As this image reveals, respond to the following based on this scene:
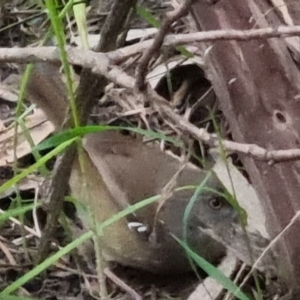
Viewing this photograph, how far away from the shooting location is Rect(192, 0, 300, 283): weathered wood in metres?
1.52

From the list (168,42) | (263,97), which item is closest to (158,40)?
(168,42)

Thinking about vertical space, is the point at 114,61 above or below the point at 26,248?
above

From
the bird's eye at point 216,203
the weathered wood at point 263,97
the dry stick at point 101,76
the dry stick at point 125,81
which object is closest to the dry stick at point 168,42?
the dry stick at point 125,81

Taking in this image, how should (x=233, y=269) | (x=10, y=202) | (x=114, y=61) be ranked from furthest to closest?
(x=10, y=202) < (x=233, y=269) < (x=114, y=61)

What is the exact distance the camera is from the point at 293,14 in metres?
1.67

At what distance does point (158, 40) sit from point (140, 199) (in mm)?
652

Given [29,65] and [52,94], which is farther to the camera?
[52,94]

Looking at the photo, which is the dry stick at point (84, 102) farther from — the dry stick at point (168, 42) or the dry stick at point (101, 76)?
the dry stick at point (168, 42)

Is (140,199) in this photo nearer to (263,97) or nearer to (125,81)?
(263,97)

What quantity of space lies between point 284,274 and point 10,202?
0.71m

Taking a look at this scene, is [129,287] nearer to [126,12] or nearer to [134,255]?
[134,255]

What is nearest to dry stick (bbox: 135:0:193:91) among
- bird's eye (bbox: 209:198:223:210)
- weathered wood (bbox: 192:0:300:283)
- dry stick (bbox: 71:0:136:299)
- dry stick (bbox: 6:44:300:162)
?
dry stick (bbox: 6:44:300:162)

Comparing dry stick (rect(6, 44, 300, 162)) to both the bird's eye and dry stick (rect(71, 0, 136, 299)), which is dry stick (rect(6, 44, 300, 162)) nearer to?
dry stick (rect(71, 0, 136, 299))

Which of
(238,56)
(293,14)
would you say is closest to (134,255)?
(238,56)
